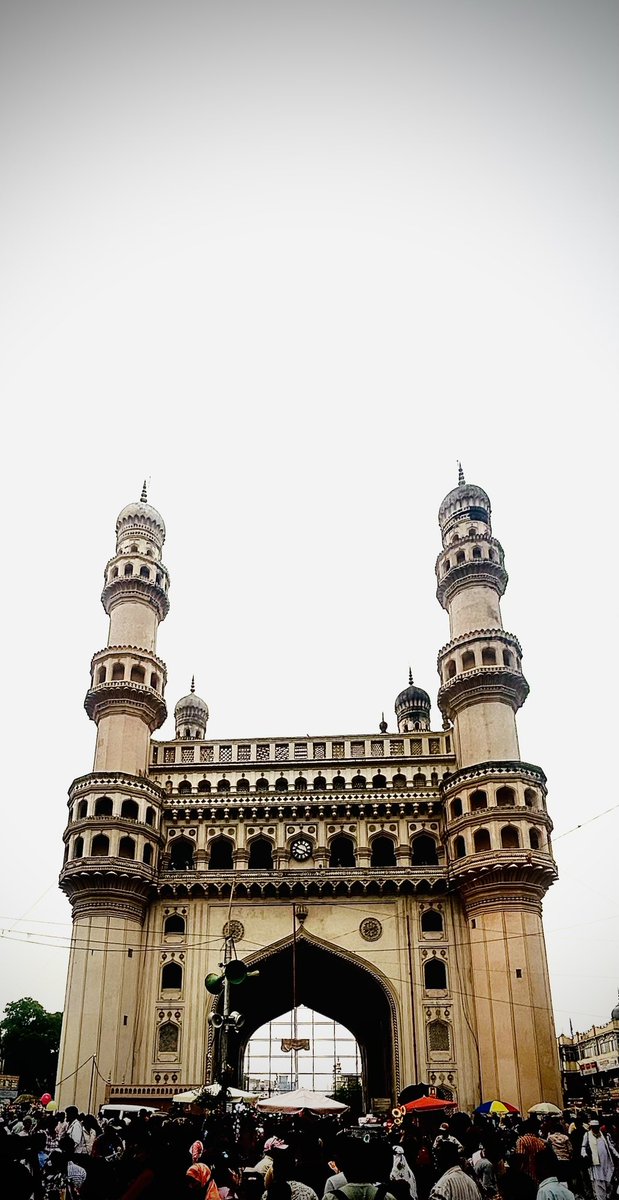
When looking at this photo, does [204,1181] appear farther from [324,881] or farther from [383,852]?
[383,852]

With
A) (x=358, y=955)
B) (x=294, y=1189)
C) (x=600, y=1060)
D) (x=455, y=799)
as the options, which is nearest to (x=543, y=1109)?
(x=358, y=955)

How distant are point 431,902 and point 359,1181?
31.3 m

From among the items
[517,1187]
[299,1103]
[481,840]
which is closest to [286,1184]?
[517,1187]

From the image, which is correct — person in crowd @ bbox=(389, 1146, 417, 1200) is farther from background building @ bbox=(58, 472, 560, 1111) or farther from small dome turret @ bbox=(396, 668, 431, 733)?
small dome turret @ bbox=(396, 668, 431, 733)

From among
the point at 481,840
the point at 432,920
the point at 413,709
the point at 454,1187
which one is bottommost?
the point at 454,1187

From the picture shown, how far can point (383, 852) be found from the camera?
38875 millimetres

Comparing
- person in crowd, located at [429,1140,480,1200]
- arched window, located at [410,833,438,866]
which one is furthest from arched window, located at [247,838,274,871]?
person in crowd, located at [429,1140,480,1200]

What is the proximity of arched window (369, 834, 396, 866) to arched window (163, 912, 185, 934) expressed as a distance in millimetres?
7692

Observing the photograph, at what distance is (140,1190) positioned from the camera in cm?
660

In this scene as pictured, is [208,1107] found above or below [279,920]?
below

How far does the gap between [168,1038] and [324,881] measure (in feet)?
25.5

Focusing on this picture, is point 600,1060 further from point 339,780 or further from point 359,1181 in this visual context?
point 359,1181

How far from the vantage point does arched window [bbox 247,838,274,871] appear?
1523 inches

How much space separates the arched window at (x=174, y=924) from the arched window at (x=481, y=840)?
1139 cm
